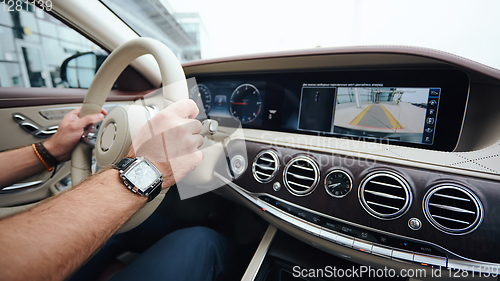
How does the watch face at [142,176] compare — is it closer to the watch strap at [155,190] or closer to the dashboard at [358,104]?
the watch strap at [155,190]

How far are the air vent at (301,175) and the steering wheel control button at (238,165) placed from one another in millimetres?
215

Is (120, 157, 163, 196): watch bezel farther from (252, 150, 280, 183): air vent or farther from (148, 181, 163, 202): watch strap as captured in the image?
(252, 150, 280, 183): air vent

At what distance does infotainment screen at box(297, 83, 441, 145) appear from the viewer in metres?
0.95

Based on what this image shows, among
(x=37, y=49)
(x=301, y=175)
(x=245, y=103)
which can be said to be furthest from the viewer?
(x=37, y=49)

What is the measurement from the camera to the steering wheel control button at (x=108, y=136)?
2.44ft

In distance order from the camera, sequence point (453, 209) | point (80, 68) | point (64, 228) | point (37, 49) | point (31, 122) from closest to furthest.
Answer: point (64, 228) → point (453, 209) → point (31, 122) → point (37, 49) → point (80, 68)

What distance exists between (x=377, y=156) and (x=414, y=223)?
0.80 ft

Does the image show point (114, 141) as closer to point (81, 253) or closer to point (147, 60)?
point (81, 253)

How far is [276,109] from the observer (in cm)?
126

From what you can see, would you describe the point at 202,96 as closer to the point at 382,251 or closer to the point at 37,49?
the point at 37,49

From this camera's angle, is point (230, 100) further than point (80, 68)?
No

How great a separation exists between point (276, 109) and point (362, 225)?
70 cm

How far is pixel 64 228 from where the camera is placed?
446 mm

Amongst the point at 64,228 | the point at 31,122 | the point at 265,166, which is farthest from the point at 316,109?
the point at 31,122
